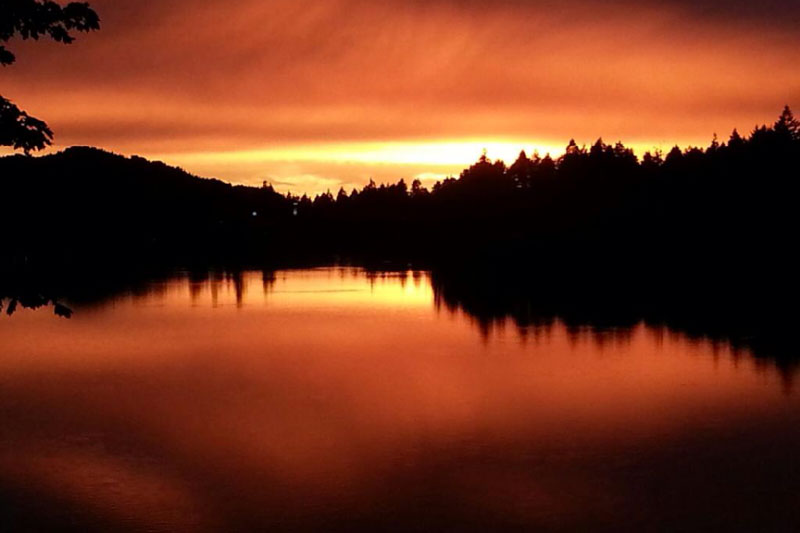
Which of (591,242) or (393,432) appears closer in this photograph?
(393,432)

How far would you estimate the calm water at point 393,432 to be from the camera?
1548cm

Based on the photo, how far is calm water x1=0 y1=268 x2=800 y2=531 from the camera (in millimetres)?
15484

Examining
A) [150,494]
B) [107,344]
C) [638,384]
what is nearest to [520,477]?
[150,494]

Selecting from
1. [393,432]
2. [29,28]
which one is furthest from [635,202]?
[29,28]

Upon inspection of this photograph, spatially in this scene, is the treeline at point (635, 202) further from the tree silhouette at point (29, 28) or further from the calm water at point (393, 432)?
the tree silhouette at point (29, 28)

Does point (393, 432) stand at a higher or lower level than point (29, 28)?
lower

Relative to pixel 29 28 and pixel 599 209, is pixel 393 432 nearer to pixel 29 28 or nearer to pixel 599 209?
pixel 29 28

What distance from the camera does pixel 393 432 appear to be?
2130 centimetres

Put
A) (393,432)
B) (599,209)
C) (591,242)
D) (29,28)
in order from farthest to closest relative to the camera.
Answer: (599,209) < (591,242) < (393,432) < (29,28)

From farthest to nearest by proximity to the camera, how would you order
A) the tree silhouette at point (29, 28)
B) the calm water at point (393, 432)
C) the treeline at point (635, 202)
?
the treeline at point (635, 202), the calm water at point (393, 432), the tree silhouette at point (29, 28)

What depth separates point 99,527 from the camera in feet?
48.0

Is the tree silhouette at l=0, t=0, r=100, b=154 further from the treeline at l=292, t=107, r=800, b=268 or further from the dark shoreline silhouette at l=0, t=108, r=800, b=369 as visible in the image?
the treeline at l=292, t=107, r=800, b=268

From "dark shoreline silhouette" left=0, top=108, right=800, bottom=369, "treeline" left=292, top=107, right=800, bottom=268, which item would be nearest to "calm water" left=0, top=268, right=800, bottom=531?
"dark shoreline silhouette" left=0, top=108, right=800, bottom=369

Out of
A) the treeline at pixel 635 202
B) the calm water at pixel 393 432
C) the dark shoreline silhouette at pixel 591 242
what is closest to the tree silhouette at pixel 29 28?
the dark shoreline silhouette at pixel 591 242
